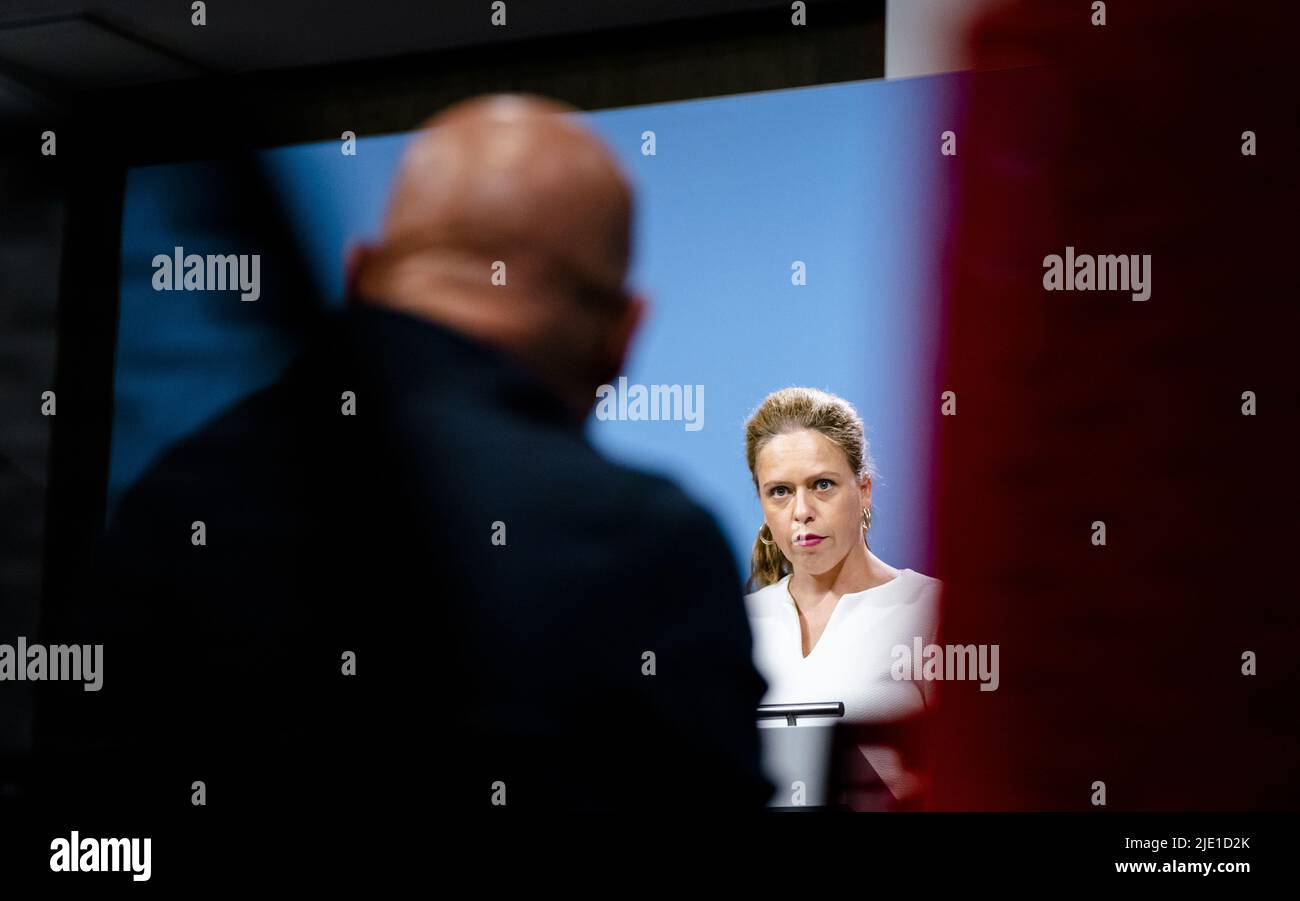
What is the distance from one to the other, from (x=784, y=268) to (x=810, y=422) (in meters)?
0.28

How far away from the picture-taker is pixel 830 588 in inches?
71.0

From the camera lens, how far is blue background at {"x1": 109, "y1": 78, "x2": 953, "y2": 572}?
1.83m

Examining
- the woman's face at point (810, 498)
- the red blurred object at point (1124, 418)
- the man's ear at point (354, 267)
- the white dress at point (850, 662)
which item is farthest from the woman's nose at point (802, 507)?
the man's ear at point (354, 267)

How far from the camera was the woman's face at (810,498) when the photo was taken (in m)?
1.81

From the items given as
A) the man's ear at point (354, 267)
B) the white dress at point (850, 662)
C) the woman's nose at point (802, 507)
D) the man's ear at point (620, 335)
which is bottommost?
the white dress at point (850, 662)

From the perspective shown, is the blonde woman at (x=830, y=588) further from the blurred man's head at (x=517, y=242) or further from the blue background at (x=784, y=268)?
the blurred man's head at (x=517, y=242)

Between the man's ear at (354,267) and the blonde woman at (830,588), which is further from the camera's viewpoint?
the man's ear at (354,267)

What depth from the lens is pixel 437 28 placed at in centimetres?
197

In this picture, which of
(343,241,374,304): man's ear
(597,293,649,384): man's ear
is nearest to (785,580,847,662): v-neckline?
(597,293,649,384): man's ear

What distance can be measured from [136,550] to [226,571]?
20 cm

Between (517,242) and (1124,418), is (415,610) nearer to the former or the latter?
(517,242)

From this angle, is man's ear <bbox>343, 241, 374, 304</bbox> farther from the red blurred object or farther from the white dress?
the red blurred object

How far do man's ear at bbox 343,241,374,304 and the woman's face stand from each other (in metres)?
0.82
